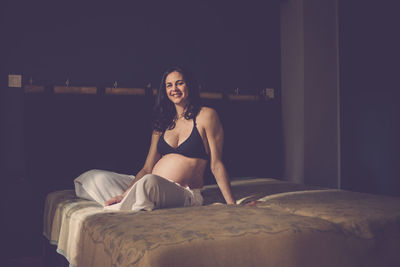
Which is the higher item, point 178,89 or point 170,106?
point 178,89

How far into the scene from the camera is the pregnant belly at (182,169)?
7.60 feet

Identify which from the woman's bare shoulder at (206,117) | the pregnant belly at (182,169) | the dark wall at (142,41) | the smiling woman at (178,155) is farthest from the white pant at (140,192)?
the dark wall at (142,41)

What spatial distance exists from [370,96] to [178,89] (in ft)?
7.48

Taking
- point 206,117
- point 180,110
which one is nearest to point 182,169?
point 206,117

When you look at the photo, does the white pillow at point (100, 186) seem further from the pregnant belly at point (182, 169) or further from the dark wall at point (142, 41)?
the dark wall at point (142, 41)

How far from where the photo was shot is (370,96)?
394 cm

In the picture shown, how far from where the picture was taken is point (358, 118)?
4055 millimetres

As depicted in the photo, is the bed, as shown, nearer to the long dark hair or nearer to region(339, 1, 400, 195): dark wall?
the long dark hair

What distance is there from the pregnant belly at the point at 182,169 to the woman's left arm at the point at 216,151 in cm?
12

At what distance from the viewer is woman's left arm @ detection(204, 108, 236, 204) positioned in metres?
2.24

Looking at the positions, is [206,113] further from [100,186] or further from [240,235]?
[240,235]

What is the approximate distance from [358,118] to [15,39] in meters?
3.26

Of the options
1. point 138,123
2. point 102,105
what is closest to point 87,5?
point 102,105

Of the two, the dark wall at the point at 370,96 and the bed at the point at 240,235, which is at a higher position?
the dark wall at the point at 370,96
